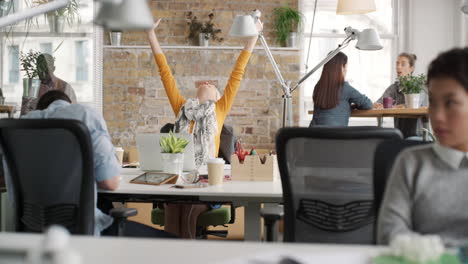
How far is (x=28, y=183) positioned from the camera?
7.40 ft

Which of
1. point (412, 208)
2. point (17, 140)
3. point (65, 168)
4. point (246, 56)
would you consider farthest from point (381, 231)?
point (246, 56)

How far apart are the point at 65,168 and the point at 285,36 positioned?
519 centimetres

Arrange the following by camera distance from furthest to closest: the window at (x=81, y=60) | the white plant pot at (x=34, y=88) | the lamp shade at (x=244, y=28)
Answer: 1. the window at (x=81, y=60)
2. the white plant pot at (x=34, y=88)
3. the lamp shade at (x=244, y=28)

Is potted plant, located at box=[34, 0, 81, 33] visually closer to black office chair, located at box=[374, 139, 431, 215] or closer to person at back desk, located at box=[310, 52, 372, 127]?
Result: person at back desk, located at box=[310, 52, 372, 127]

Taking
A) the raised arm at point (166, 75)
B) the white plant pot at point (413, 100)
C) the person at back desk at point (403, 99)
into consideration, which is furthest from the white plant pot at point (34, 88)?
the white plant pot at point (413, 100)

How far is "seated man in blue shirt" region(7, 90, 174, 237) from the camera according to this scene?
2.27 m

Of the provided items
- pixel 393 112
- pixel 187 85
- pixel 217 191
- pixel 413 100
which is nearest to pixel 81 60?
pixel 187 85

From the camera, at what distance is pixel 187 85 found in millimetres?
7117

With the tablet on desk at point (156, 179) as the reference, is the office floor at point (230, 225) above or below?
below

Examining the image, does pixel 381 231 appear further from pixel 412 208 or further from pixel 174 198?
pixel 174 198

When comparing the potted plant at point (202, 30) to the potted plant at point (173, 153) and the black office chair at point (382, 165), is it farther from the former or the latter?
the black office chair at point (382, 165)

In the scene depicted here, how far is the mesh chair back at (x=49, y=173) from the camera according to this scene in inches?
83.0

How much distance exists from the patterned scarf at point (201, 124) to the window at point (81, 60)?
3.13m

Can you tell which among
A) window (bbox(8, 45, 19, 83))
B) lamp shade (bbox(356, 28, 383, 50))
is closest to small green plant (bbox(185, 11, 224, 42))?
window (bbox(8, 45, 19, 83))
